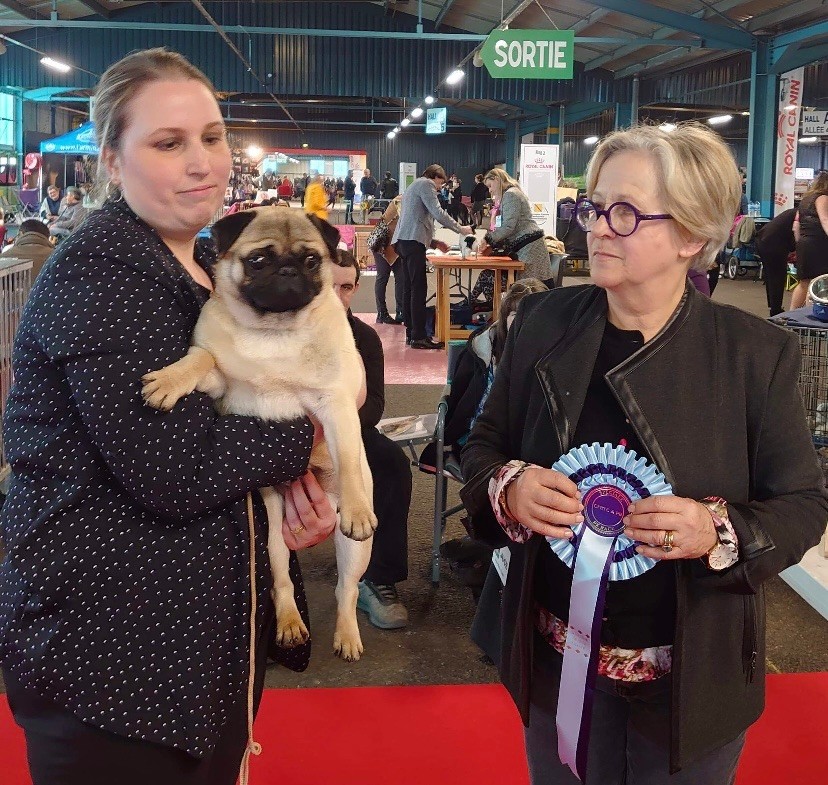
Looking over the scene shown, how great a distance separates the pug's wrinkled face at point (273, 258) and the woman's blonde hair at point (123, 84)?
1.33 ft

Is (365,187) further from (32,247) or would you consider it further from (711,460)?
(711,460)

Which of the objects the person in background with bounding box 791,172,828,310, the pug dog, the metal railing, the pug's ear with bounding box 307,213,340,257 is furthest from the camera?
the person in background with bounding box 791,172,828,310

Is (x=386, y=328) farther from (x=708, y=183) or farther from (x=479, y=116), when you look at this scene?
(x=479, y=116)

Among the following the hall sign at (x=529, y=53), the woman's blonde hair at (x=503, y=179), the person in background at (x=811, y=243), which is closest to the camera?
the person in background at (x=811, y=243)

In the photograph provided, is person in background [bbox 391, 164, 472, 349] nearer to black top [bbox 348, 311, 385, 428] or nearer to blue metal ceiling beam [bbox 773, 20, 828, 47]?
black top [bbox 348, 311, 385, 428]

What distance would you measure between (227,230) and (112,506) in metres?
0.85

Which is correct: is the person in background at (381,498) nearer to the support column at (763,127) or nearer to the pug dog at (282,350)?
the pug dog at (282,350)

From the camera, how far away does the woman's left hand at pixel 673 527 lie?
4.81 feet

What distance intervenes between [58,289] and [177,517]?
16.3 inches

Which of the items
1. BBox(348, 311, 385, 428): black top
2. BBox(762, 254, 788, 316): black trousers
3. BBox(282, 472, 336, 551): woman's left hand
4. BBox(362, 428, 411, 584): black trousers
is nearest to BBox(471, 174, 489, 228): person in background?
BBox(762, 254, 788, 316): black trousers

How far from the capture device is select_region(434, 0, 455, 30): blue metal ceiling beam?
21859mm

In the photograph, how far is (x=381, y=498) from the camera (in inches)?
160

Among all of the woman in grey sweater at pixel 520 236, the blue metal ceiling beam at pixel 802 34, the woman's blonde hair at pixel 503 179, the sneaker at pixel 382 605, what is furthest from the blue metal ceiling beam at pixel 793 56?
Result: the sneaker at pixel 382 605

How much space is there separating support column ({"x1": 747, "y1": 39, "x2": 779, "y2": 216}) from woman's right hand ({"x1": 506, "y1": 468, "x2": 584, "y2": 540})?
18.2 m
